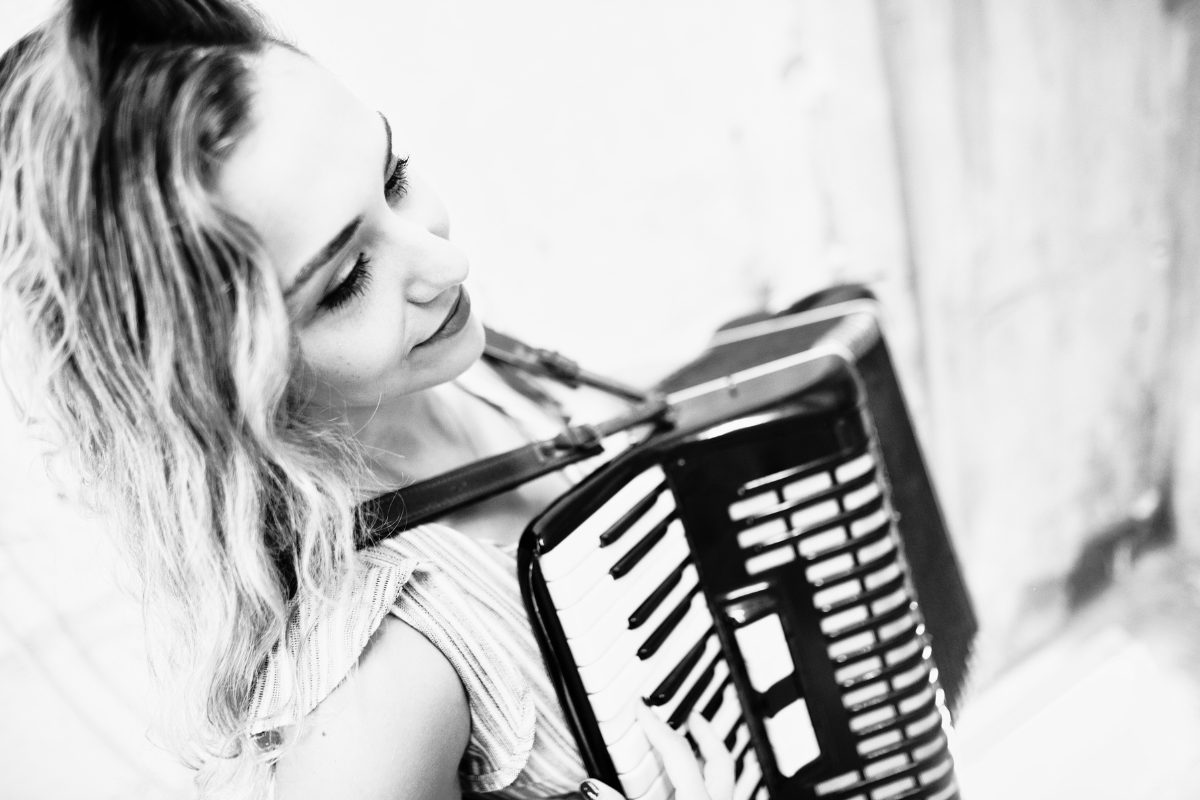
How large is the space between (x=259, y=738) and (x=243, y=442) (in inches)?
11.5

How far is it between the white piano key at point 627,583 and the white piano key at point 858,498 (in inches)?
8.3

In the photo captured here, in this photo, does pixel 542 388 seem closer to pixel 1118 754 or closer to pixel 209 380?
pixel 209 380

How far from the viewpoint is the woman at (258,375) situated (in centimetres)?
64

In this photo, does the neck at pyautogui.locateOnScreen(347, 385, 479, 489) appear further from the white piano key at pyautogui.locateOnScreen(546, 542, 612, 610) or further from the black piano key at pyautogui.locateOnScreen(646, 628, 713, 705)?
the black piano key at pyautogui.locateOnScreen(646, 628, 713, 705)

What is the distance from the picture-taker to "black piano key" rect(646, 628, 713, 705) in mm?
858

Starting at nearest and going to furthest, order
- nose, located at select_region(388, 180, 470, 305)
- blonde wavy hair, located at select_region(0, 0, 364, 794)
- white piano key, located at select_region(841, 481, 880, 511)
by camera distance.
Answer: blonde wavy hair, located at select_region(0, 0, 364, 794), nose, located at select_region(388, 180, 470, 305), white piano key, located at select_region(841, 481, 880, 511)

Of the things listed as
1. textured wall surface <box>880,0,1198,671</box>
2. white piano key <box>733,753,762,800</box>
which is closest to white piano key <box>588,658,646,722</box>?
white piano key <box>733,753,762,800</box>

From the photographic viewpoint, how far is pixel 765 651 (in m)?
0.96

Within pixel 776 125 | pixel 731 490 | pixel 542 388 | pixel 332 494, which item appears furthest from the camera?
pixel 776 125

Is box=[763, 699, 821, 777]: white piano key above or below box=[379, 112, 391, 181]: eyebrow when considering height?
below

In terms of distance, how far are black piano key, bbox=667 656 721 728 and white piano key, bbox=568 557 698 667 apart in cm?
10

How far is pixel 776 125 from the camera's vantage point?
5.28 ft

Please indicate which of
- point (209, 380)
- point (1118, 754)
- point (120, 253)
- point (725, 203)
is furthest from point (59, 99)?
point (1118, 754)

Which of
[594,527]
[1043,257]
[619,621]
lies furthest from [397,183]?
[1043,257]
